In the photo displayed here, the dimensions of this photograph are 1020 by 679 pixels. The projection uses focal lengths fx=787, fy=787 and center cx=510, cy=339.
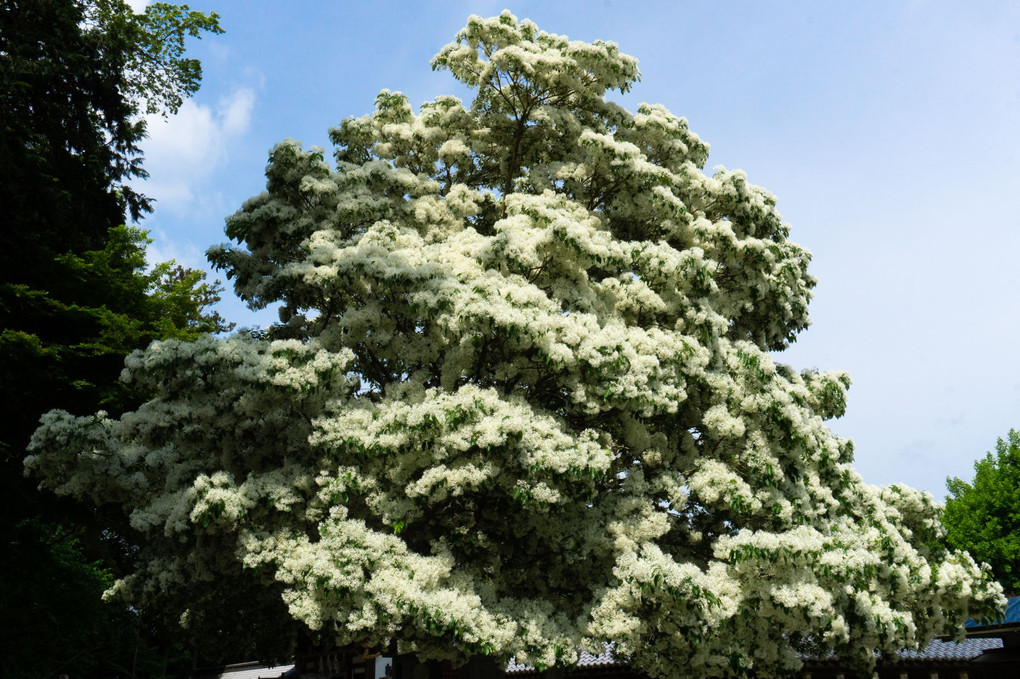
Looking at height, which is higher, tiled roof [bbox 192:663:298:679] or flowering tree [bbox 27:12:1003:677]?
flowering tree [bbox 27:12:1003:677]

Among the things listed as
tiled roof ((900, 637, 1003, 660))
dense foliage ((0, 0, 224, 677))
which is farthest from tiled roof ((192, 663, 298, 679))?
tiled roof ((900, 637, 1003, 660))

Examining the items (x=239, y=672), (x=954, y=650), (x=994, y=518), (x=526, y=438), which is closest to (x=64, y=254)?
(x=526, y=438)

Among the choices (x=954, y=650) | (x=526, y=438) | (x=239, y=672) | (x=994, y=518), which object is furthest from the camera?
(x=239, y=672)

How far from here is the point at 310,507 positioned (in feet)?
47.0

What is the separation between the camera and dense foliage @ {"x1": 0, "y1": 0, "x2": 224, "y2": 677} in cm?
2064

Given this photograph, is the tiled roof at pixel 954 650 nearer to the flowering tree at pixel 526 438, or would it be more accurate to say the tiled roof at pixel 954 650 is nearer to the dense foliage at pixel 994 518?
the flowering tree at pixel 526 438

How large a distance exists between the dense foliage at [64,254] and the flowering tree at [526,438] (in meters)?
6.25

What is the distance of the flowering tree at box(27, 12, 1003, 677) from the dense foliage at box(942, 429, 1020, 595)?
2720 centimetres

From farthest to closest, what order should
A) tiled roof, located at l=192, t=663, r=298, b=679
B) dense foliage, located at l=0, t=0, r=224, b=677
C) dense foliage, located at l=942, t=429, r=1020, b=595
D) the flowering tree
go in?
1. tiled roof, located at l=192, t=663, r=298, b=679
2. dense foliage, located at l=942, t=429, r=1020, b=595
3. dense foliage, located at l=0, t=0, r=224, b=677
4. the flowering tree

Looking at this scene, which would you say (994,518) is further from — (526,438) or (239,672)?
(239,672)

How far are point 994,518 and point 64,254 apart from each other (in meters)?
44.3

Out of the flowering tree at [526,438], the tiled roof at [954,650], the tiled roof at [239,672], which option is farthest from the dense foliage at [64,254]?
the tiled roof at [239,672]

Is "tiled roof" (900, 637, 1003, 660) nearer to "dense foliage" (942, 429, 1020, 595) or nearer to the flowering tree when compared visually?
the flowering tree

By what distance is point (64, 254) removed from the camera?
23.3 metres
